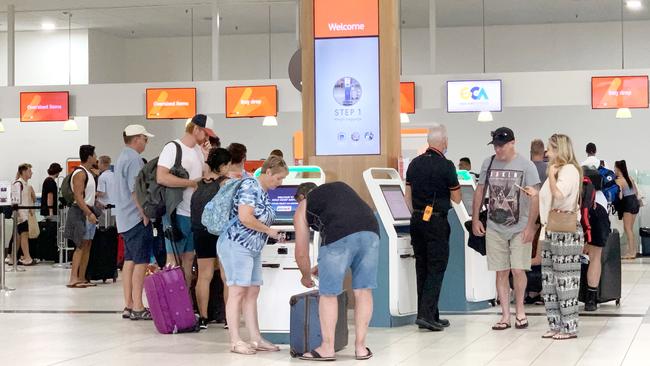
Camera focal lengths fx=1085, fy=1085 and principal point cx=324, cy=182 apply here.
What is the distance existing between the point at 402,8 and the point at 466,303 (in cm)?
1204

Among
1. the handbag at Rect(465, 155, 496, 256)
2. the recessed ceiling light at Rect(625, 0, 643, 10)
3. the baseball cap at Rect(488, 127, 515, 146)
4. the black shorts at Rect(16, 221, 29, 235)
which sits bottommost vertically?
the black shorts at Rect(16, 221, 29, 235)

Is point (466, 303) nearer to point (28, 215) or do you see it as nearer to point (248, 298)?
point (248, 298)

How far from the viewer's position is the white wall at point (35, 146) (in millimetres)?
22234

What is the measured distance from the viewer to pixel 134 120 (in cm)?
2464

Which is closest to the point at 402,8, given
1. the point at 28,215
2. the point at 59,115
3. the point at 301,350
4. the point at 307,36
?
the point at 59,115

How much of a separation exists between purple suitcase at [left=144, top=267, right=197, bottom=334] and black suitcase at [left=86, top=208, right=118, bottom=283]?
5.38 meters

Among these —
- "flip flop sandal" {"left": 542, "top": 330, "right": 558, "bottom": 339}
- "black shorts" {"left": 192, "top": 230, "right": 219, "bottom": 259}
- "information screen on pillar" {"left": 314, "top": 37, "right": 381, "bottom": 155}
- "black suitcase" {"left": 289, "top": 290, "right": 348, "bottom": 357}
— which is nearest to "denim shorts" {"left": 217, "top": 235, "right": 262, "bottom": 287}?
"black suitcase" {"left": 289, "top": 290, "right": 348, "bottom": 357}

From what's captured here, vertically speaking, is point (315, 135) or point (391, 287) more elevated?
point (315, 135)

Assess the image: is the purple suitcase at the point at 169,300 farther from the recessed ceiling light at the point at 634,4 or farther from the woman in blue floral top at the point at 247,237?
the recessed ceiling light at the point at 634,4

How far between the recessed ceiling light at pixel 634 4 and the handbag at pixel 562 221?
42.9 feet

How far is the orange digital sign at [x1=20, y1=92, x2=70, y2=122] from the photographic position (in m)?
18.7

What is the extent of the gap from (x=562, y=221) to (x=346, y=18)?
8.97 feet

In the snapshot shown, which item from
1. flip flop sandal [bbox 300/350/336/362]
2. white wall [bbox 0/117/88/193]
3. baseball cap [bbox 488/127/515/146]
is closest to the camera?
flip flop sandal [bbox 300/350/336/362]

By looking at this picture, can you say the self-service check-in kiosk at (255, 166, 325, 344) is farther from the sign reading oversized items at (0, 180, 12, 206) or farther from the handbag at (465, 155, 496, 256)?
the sign reading oversized items at (0, 180, 12, 206)
